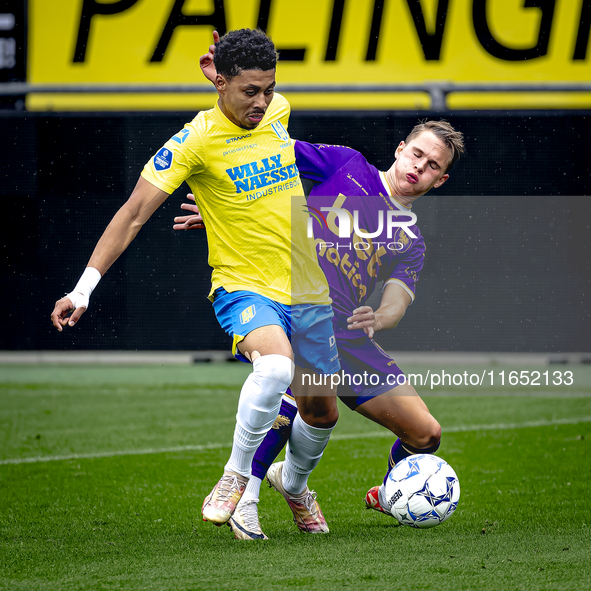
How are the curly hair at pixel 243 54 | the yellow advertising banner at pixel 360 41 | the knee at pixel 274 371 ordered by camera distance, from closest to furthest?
the knee at pixel 274 371, the curly hair at pixel 243 54, the yellow advertising banner at pixel 360 41

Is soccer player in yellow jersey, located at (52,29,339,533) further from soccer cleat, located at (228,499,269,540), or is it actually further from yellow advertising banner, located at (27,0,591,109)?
yellow advertising banner, located at (27,0,591,109)

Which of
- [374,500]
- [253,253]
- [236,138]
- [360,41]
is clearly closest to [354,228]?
[253,253]

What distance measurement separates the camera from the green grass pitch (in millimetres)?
3076

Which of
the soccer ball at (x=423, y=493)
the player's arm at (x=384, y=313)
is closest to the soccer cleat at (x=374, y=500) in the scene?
the soccer ball at (x=423, y=493)

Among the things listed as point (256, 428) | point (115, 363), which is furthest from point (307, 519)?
point (115, 363)

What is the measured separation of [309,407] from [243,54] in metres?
1.46

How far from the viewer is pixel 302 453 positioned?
3.96m

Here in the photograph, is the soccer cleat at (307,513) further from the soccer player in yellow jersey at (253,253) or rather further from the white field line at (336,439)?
the white field line at (336,439)

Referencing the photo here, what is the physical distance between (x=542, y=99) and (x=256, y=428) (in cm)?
764

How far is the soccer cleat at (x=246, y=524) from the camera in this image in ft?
12.1

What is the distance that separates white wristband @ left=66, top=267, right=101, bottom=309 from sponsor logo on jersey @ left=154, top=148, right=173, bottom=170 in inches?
18.4

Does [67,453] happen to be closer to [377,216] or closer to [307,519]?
[307,519]

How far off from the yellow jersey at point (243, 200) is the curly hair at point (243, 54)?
0.73 ft

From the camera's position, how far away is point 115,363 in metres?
9.99
